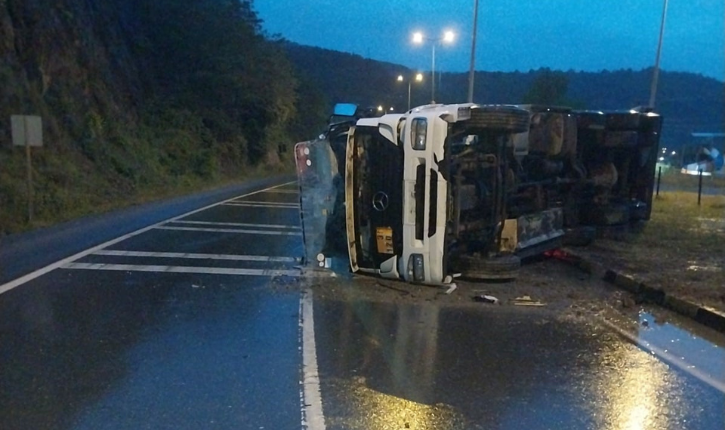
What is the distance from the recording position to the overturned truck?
885cm

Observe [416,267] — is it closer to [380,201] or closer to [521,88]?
[380,201]

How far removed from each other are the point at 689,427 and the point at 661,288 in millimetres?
4521

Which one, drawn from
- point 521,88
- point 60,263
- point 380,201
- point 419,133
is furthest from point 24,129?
point 521,88

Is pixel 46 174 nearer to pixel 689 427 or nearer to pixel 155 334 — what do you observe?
pixel 155 334

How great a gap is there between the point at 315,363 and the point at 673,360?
124 inches

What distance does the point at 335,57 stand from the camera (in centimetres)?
12331

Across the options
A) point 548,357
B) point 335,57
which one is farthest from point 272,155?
point 335,57

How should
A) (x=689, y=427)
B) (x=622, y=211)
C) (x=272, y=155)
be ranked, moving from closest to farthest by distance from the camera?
(x=689, y=427) < (x=622, y=211) < (x=272, y=155)

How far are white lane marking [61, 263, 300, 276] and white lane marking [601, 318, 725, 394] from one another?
14.5 feet

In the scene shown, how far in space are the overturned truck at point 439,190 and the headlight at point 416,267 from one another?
0.05 ft

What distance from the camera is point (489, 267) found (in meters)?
9.59

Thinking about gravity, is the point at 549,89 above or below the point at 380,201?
above

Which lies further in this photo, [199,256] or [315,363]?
[199,256]

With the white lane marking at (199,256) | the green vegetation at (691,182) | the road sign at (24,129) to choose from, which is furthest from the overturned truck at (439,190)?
the green vegetation at (691,182)
